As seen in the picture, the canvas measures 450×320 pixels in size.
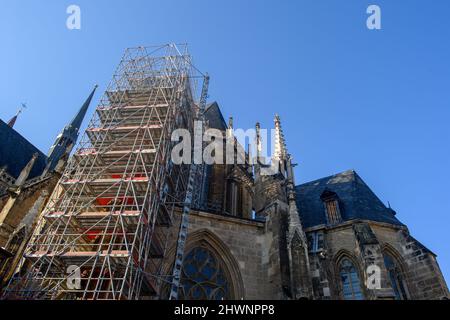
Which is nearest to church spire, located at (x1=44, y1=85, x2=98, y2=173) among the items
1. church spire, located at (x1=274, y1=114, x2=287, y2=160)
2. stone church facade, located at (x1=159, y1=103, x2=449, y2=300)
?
church spire, located at (x1=274, y1=114, x2=287, y2=160)

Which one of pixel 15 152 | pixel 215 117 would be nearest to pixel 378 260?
pixel 215 117

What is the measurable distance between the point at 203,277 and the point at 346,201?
255 inches

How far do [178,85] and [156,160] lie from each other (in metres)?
4.73

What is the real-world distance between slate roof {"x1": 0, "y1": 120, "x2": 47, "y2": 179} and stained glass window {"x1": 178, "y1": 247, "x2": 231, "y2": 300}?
19098 mm

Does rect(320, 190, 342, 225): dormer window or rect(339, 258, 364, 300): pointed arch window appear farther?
rect(320, 190, 342, 225): dormer window

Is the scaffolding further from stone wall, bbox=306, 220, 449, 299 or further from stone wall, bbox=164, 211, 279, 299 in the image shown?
stone wall, bbox=306, 220, 449, 299

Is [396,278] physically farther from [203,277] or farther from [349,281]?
[203,277]

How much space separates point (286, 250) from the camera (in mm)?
10141

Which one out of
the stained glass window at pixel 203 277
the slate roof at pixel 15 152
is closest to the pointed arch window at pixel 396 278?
the stained glass window at pixel 203 277

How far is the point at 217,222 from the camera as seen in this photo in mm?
10898

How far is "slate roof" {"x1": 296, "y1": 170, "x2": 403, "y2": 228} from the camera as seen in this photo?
1238cm

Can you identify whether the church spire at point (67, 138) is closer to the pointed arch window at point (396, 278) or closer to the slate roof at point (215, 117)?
the slate roof at point (215, 117)

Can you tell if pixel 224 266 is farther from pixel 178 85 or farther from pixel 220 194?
pixel 178 85
